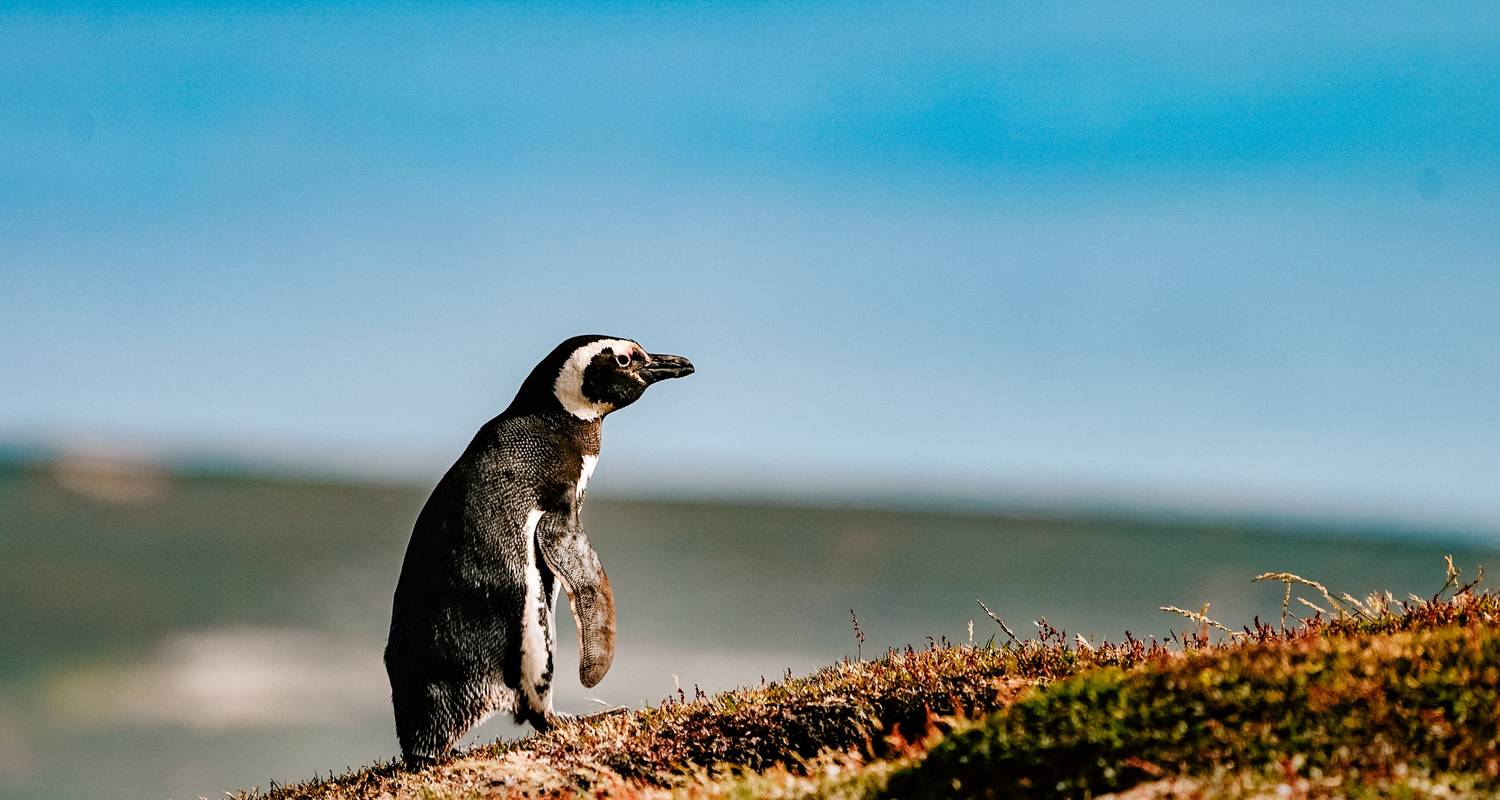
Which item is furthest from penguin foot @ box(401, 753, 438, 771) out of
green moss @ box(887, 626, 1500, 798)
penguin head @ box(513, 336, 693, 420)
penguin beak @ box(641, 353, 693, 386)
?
green moss @ box(887, 626, 1500, 798)

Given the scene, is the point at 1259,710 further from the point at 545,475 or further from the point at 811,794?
the point at 545,475

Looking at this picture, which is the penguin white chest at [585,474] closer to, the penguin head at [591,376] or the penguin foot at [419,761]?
the penguin head at [591,376]

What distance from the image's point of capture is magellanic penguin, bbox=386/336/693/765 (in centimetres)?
820

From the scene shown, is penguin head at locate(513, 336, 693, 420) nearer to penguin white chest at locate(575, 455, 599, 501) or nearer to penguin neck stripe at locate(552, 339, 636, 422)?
penguin neck stripe at locate(552, 339, 636, 422)

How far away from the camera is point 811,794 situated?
5074mm

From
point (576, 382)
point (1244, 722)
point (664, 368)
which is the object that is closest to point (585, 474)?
point (576, 382)

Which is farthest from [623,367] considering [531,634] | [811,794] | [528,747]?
[811,794]

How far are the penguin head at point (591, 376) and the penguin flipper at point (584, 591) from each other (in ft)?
2.77

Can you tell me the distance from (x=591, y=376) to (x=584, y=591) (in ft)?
4.80

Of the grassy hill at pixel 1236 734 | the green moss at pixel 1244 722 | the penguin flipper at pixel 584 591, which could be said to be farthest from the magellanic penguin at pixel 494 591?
the green moss at pixel 1244 722

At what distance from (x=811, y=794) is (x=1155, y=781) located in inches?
50.8

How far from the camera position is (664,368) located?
9453 millimetres

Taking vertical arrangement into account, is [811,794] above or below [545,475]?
below

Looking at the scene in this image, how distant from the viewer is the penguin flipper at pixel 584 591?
8.41 meters
